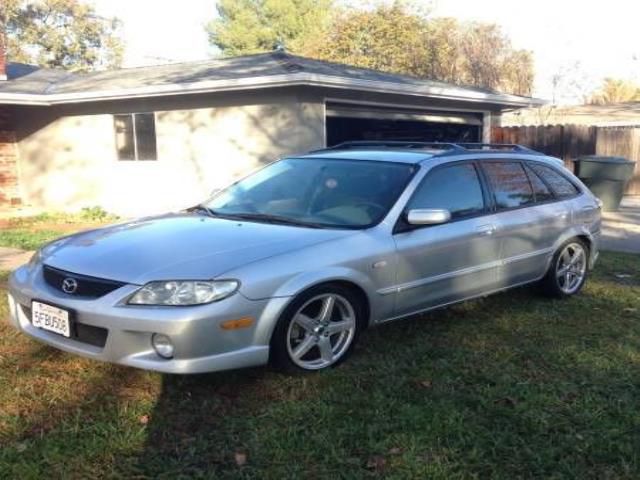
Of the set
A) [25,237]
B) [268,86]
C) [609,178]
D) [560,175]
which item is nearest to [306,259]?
[560,175]

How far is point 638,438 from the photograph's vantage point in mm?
3576

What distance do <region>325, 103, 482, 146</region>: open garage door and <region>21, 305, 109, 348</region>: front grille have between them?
363 inches

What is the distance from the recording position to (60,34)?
133 ft

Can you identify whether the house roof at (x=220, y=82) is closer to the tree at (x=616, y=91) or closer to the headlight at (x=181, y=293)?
the headlight at (x=181, y=293)

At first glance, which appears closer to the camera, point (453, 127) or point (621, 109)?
point (453, 127)

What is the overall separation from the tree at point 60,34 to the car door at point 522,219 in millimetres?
36876

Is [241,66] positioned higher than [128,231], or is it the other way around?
[241,66]

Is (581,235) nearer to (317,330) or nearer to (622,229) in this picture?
(317,330)

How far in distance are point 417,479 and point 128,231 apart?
2.56m

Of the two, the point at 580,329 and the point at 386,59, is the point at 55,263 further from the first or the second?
the point at 386,59

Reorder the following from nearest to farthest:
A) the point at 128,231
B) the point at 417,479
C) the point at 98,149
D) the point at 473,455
A: the point at 417,479 < the point at 473,455 < the point at 128,231 < the point at 98,149

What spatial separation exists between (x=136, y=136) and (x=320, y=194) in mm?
9051

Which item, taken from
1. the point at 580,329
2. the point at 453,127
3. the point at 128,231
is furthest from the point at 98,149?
the point at 580,329

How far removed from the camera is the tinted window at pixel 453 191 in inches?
198
